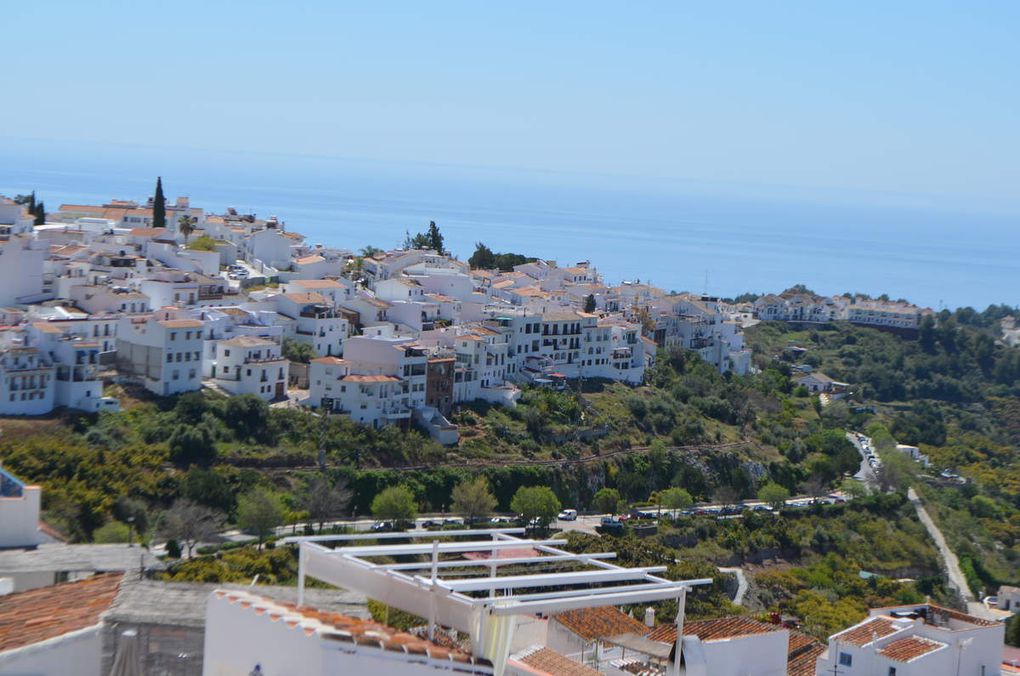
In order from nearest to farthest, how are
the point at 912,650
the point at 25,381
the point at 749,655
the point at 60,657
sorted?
the point at 60,657 → the point at 749,655 → the point at 912,650 → the point at 25,381

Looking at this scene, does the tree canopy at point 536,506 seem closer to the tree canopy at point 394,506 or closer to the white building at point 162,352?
the tree canopy at point 394,506

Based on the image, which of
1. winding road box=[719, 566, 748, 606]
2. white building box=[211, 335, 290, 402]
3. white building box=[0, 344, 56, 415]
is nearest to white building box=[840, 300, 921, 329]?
winding road box=[719, 566, 748, 606]

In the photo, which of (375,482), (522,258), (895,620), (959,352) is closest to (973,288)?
(959,352)

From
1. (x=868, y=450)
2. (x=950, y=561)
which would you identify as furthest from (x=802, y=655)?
(x=868, y=450)

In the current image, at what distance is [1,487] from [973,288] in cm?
13307

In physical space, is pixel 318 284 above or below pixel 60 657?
below

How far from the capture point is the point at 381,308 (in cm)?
3700

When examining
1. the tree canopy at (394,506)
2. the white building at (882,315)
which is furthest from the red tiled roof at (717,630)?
the white building at (882,315)

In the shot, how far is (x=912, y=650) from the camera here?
11.3 m

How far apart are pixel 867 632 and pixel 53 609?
764 centimetres

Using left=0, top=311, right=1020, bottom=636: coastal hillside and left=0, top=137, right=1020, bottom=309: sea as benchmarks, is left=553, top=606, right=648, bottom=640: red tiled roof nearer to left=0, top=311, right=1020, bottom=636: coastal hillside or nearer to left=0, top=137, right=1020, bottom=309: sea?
left=0, top=311, right=1020, bottom=636: coastal hillside

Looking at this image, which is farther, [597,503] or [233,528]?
[597,503]

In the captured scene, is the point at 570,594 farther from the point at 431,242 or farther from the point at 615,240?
the point at 615,240

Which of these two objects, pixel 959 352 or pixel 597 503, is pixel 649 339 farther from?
pixel 959 352
